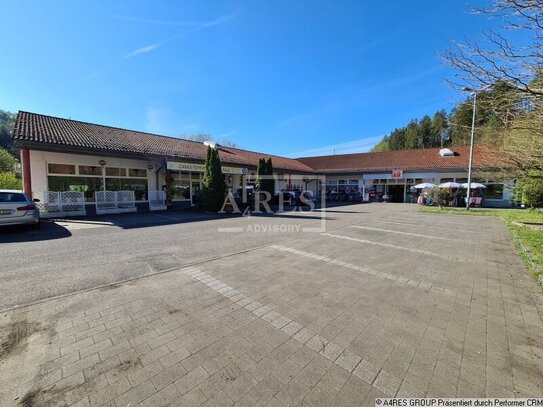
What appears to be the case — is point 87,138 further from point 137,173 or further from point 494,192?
point 494,192

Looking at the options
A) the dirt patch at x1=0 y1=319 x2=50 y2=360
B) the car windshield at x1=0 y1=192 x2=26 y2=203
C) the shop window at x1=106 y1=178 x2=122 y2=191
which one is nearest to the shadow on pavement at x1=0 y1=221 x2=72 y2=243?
the car windshield at x1=0 y1=192 x2=26 y2=203

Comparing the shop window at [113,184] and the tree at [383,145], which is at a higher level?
the tree at [383,145]

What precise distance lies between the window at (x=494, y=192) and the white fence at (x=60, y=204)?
30.4 meters

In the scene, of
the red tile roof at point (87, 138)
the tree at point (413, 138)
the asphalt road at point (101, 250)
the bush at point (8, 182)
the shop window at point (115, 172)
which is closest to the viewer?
the asphalt road at point (101, 250)

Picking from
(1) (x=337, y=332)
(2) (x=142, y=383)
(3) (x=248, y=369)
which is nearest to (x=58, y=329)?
(2) (x=142, y=383)

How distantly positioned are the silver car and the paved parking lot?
358cm

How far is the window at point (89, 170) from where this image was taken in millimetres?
13450

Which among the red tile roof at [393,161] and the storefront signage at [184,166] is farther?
the red tile roof at [393,161]

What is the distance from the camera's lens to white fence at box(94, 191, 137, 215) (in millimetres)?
12492

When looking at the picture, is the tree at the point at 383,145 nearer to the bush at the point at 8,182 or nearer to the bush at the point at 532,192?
the bush at the point at 532,192

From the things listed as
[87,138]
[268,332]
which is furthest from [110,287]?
[87,138]

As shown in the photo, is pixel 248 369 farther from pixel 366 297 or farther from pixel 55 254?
pixel 55 254

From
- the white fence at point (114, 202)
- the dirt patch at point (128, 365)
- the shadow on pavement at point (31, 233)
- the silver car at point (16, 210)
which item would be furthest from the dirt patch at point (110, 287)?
the white fence at point (114, 202)

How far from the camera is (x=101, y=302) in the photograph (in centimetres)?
347
